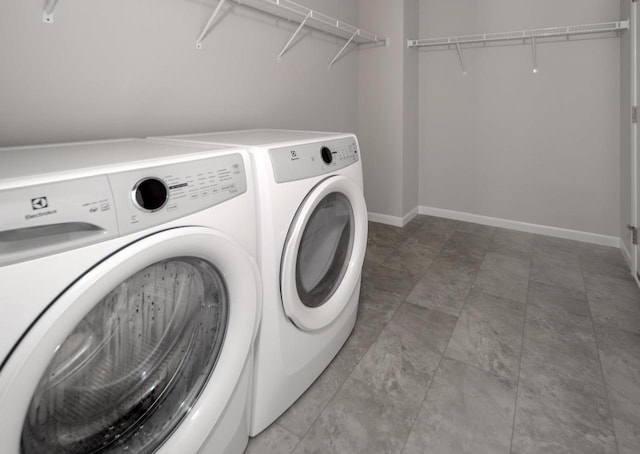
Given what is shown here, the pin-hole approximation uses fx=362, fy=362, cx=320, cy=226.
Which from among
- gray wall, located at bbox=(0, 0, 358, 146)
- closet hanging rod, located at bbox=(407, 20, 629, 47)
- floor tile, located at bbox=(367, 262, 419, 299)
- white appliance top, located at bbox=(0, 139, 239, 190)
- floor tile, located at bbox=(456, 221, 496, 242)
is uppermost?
closet hanging rod, located at bbox=(407, 20, 629, 47)

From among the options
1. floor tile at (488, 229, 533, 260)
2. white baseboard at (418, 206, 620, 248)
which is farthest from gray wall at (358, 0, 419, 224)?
floor tile at (488, 229, 533, 260)

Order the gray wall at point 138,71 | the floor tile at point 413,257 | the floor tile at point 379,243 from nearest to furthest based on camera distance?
1. the gray wall at point 138,71
2. the floor tile at point 413,257
3. the floor tile at point 379,243

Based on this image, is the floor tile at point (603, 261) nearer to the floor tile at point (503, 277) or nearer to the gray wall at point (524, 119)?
the gray wall at point (524, 119)

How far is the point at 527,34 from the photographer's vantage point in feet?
Answer: 8.53

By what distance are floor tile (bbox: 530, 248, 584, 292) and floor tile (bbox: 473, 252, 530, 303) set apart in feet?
0.21

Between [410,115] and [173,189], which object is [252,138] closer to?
[173,189]

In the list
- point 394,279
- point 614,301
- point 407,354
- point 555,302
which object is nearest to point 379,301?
point 394,279

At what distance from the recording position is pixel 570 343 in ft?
5.19

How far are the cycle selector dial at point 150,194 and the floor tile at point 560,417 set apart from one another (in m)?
1.22

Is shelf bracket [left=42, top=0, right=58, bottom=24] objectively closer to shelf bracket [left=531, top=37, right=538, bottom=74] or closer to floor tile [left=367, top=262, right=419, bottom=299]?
floor tile [left=367, top=262, right=419, bottom=299]

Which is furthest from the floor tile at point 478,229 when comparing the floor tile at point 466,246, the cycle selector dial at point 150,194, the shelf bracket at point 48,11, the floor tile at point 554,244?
the shelf bracket at point 48,11

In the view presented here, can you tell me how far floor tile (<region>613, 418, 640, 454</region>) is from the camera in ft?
3.57

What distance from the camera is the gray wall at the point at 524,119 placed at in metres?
2.52

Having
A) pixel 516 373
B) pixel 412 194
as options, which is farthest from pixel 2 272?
pixel 412 194
